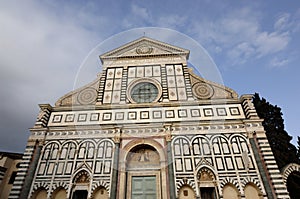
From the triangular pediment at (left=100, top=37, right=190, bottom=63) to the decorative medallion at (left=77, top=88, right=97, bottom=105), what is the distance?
9.80ft

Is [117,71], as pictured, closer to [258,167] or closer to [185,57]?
[185,57]

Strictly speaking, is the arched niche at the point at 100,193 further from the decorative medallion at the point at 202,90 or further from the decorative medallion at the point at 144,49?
the decorative medallion at the point at 144,49

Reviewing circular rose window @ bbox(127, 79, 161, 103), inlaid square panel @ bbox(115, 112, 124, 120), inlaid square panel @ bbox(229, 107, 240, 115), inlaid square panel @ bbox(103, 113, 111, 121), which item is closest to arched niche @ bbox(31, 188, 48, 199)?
inlaid square panel @ bbox(103, 113, 111, 121)

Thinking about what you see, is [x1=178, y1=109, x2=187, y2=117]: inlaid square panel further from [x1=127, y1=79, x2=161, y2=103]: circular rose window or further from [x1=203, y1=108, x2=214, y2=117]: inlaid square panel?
[x1=127, y1=79, x2=161, y2=103]: circular rose window

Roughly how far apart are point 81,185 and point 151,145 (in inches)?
178

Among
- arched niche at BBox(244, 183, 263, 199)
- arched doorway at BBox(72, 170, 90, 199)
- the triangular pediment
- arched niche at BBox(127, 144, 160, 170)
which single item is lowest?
arched niche at BBox(244, 183, 263, 199)

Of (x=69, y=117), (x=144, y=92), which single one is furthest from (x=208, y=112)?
(x=69, y=117)

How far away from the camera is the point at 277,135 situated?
15.8 metres

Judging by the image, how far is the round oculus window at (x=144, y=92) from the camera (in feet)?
46.1

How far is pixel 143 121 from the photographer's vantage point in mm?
12656

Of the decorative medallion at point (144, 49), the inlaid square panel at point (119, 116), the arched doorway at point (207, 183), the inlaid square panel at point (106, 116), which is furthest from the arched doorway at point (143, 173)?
the decorative medallion at point (144, 49)

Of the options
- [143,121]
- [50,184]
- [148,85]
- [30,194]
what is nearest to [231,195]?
[143,121]

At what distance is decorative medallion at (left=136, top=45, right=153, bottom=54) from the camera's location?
638 inches

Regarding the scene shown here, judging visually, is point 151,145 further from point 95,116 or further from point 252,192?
point 252,192
